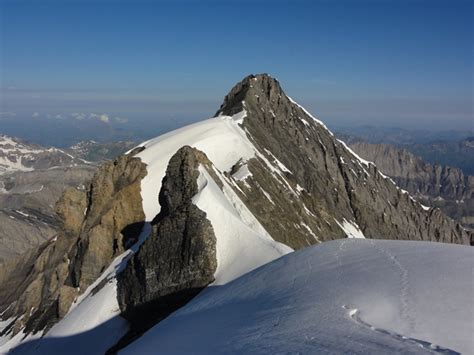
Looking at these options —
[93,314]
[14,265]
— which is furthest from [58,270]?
[14,265]

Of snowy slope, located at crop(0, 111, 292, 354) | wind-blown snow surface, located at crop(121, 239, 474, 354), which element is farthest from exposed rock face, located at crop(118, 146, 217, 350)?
wind-blown snow surface, located at crop(121, 239, 474, 354)

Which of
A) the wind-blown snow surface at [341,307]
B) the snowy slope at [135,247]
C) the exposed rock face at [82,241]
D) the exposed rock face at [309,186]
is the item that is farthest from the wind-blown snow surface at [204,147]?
the wind-blown snow surface at [341,307]

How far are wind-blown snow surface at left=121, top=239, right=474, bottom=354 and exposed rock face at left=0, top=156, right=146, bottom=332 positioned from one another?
20857mm

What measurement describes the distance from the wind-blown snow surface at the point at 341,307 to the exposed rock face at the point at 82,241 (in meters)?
20.9

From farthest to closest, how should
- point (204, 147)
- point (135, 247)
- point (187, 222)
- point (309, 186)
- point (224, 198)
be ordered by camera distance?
point (309, 186) < point (204, 147) < point (135, 247) < point (224, 198) < point (187, 222)

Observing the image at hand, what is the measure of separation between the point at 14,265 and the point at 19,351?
38192 millimetres

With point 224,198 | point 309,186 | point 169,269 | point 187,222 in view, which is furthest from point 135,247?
point 309,186

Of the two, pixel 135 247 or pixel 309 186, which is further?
pixel 309 186

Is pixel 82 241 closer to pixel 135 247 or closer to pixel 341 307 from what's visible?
Answer: pixel 135 247

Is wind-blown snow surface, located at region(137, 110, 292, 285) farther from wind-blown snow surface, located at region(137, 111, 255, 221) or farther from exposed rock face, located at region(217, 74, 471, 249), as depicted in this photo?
exposed rock face, located at region(217, 74, 471, 249)

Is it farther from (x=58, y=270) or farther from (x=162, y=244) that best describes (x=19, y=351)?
(x=162, y=244)

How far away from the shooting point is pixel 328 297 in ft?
51.4

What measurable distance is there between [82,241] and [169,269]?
19.6m

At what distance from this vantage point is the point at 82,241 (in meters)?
45.0
